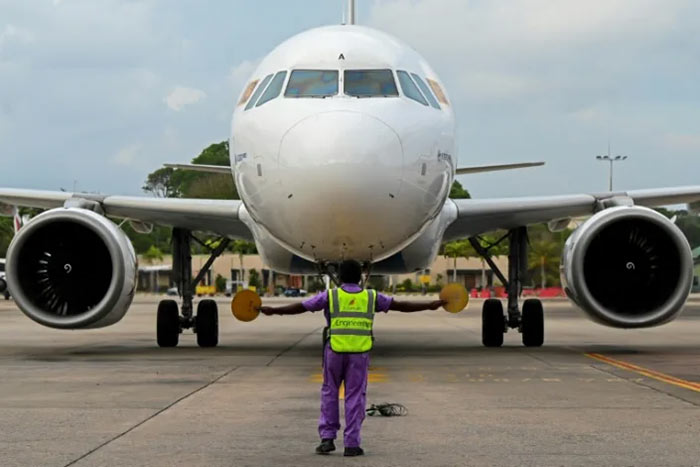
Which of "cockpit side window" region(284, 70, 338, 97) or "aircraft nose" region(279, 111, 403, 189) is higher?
"cockpit side window" region(284, 70, 338, 97)

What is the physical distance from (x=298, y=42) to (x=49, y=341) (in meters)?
9.09

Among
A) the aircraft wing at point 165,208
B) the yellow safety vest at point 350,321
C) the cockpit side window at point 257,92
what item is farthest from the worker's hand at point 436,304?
the aircraft wing at point 165,208

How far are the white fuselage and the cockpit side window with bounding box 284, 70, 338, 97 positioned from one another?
0.24ft

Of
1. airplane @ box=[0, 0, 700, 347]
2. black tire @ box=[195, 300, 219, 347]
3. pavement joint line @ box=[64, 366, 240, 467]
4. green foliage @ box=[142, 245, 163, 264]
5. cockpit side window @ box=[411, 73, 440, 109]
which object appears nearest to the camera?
pavement joint line @ box=[64, 366, 240, 467]

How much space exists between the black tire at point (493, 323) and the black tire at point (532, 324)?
1.14 feet

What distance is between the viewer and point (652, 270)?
1514cm

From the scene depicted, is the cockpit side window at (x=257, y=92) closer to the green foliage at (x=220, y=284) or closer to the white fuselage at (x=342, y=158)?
the white fuselage at (x=342, y=158)

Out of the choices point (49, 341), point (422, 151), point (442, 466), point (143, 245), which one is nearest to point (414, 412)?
point (442, 466)

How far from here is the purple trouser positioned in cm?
698

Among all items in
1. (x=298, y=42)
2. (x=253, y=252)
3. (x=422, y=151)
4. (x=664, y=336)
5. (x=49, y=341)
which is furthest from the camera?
(x=253, y=252)

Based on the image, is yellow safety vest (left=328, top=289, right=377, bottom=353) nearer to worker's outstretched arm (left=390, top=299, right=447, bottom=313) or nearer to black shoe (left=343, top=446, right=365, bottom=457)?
worker's outstretched arm (left=390, top=299, right=447, bottom=313)

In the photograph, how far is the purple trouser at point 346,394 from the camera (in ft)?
22.9

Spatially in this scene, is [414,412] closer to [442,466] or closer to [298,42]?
[442,466]

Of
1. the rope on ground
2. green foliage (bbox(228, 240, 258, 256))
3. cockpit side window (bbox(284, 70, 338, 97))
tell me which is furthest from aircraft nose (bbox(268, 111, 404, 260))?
green foliage (bbox(228, 240, 258, 256))
